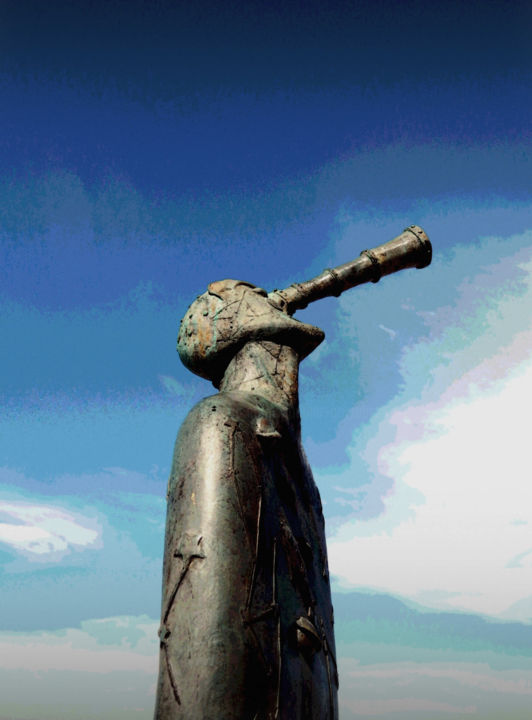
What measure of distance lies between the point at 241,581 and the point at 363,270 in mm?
3246

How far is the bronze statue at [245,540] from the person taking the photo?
3.60 m

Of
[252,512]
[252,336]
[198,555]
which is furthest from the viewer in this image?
[252,336]

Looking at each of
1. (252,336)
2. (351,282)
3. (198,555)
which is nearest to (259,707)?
(198,555)

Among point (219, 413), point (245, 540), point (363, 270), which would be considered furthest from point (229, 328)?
point (245, 540)

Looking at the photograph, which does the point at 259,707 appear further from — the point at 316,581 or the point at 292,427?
the point at 292,427

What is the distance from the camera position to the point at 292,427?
17.1ft

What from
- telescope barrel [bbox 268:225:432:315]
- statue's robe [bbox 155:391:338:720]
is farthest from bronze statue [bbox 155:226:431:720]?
telescope barrel [bbox 268:225:432:315]

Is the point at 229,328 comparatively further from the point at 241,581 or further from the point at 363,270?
the point at 241,581

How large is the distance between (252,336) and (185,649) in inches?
102

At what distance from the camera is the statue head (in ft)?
18.4

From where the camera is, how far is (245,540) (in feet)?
13.2

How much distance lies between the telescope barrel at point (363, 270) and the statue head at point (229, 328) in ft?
0.88

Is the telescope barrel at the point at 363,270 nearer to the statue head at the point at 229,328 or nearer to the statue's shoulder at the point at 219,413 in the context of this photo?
the statue head at the point at 229,328

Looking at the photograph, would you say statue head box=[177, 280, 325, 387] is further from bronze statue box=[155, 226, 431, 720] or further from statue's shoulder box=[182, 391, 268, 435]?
statue's shoulder box=[182, 391, 268, 435]
